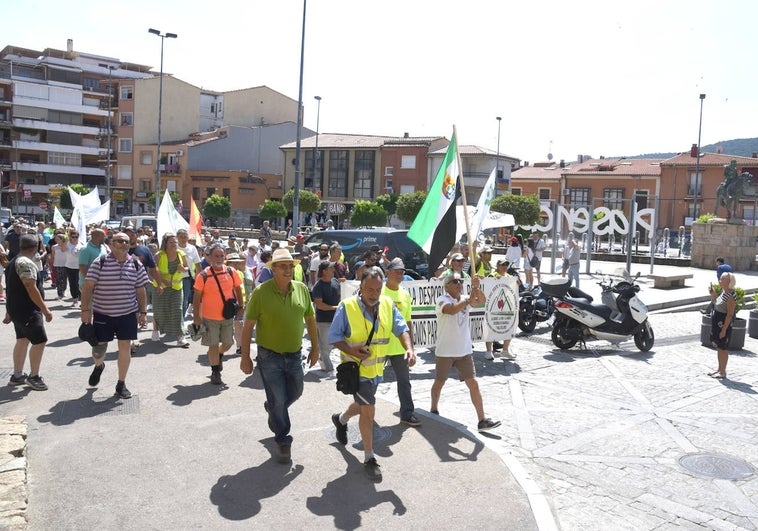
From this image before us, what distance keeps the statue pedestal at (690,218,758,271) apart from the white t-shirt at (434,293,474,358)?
24972 mm

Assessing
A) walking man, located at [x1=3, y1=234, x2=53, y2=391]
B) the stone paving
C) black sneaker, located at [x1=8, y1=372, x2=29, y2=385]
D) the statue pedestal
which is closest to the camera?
the stone paving

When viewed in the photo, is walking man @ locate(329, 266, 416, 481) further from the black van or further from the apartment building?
the apartment building

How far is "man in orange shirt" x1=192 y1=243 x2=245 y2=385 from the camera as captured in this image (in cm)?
851

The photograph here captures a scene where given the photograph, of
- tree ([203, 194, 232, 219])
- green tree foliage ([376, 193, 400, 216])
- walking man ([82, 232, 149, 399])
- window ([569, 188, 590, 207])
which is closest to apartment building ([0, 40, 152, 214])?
tree ([203, 194, 232, 219])

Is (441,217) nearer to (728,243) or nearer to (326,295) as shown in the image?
(326,295)

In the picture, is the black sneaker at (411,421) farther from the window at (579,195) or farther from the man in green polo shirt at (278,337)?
the window at (579,195)

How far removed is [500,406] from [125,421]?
12.8ft

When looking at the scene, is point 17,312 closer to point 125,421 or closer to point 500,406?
point 125,421

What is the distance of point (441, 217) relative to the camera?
7.91 m

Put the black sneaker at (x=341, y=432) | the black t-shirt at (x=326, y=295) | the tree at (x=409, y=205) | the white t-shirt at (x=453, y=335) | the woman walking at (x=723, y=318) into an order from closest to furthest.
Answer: the black sneaker at (x=341, y=432), the white t-shirt at (x=453, y=335), the black t-shirt at (x=326, y=295), the woman walking at (x=723, y=318), the tree at (x=409, y=205)

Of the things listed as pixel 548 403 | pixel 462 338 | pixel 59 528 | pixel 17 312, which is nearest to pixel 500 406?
pixel 548 403

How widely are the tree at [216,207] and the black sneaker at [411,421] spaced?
5246cm

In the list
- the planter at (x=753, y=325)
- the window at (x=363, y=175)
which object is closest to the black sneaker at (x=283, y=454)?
the planter at (x=753, y=325)

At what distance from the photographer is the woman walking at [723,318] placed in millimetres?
9336
